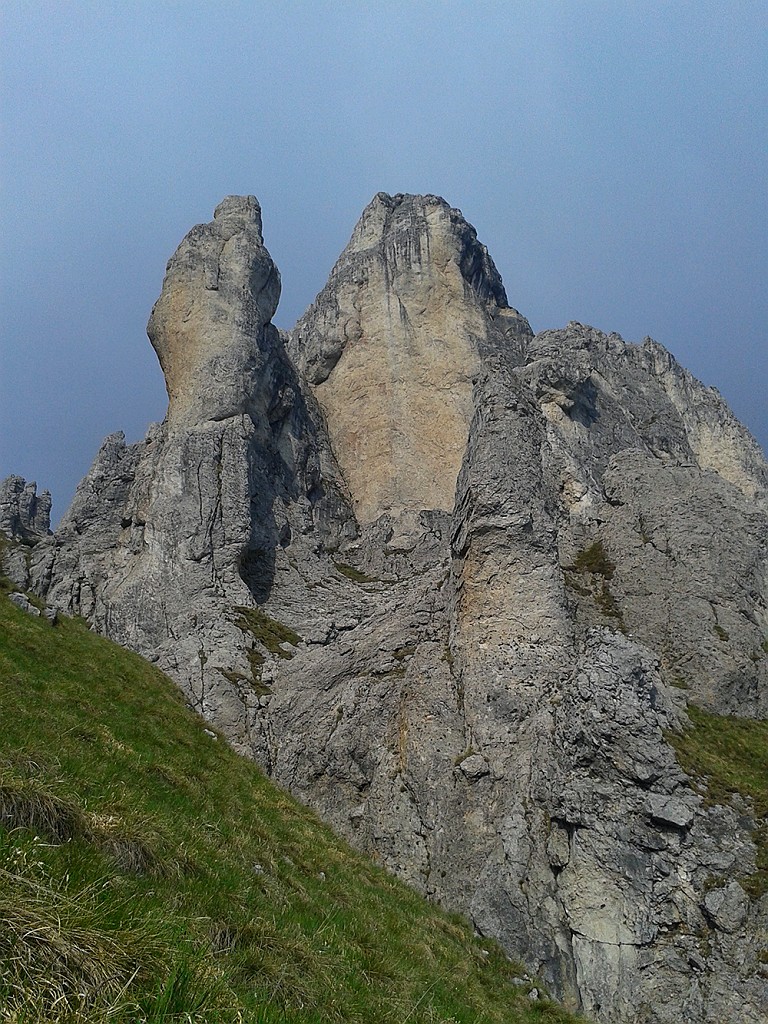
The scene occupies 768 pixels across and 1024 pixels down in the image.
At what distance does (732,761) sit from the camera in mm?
23359

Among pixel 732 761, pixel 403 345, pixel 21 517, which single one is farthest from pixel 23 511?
pixel 732 761

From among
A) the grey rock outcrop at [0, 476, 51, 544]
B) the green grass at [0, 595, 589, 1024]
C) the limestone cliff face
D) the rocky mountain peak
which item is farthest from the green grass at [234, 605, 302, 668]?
the grey rock outcrop at [0, 476, 51, 544]

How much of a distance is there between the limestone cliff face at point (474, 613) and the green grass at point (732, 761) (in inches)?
21.0

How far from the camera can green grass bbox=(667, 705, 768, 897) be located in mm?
19672

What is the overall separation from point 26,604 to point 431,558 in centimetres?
4546

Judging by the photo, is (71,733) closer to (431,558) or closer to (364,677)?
(364,677)

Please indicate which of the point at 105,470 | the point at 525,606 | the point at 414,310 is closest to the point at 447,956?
the point at 525,606

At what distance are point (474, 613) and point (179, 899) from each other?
2421cm

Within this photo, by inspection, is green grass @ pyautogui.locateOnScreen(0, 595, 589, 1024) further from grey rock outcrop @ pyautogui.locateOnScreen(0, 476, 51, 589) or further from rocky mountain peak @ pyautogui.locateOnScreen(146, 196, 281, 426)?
rocky mountain peak @ pyautogui.locateOnScreen(146, 196, 281, 426)

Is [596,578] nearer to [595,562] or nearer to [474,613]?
[595,562]

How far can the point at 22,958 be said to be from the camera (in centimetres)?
379

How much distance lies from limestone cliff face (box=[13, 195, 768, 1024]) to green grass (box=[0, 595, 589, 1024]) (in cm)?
435

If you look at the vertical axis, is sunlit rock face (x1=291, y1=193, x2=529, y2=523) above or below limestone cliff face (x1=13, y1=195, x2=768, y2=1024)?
above

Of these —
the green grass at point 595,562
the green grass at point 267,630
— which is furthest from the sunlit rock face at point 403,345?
the green grass at point 595,562
